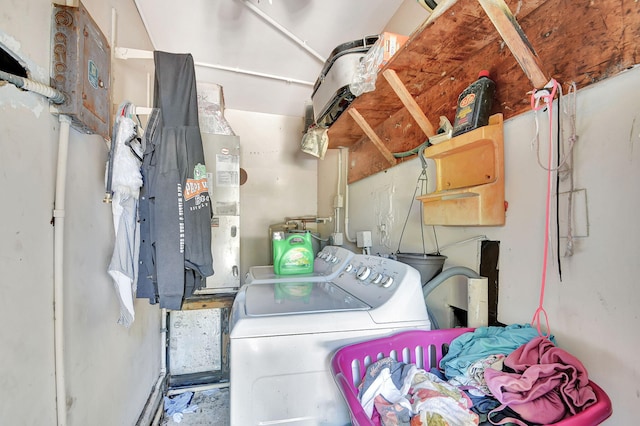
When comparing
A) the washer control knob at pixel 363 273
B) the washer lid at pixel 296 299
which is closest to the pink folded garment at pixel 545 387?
the washer lid at pixel 296 299

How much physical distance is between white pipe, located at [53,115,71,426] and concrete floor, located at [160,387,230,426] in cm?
131

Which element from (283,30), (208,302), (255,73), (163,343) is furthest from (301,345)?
(255,73)

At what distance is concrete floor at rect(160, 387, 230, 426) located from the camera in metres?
1.96

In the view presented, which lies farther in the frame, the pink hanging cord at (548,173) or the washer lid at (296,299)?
the washer lid at (296,299)

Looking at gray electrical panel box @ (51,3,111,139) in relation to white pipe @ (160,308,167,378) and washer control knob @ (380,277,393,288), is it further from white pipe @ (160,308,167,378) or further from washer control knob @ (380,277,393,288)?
white pipe @ (160,308,167,378)

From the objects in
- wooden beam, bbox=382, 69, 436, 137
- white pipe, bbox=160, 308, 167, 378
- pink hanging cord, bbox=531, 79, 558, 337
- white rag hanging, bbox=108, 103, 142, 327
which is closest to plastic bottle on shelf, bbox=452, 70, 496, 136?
pink hanging cord, bbox=531, 79, 558, 337

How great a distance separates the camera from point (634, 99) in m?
0.68

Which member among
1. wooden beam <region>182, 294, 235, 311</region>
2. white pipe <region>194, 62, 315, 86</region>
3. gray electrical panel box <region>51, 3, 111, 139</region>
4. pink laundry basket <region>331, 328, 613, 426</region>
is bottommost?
wooden beam <region>182, 294, 235, 311</region>

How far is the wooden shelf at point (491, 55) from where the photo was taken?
0.75 metres

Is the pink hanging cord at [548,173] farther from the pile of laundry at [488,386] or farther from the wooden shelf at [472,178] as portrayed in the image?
the wooden shelf at [472,178]

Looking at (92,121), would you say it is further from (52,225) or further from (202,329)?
(202,329)

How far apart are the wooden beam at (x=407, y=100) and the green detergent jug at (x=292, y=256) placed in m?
1.04

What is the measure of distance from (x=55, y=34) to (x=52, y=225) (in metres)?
0.60

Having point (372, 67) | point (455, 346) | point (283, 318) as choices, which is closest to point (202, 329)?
point (283, 318)
